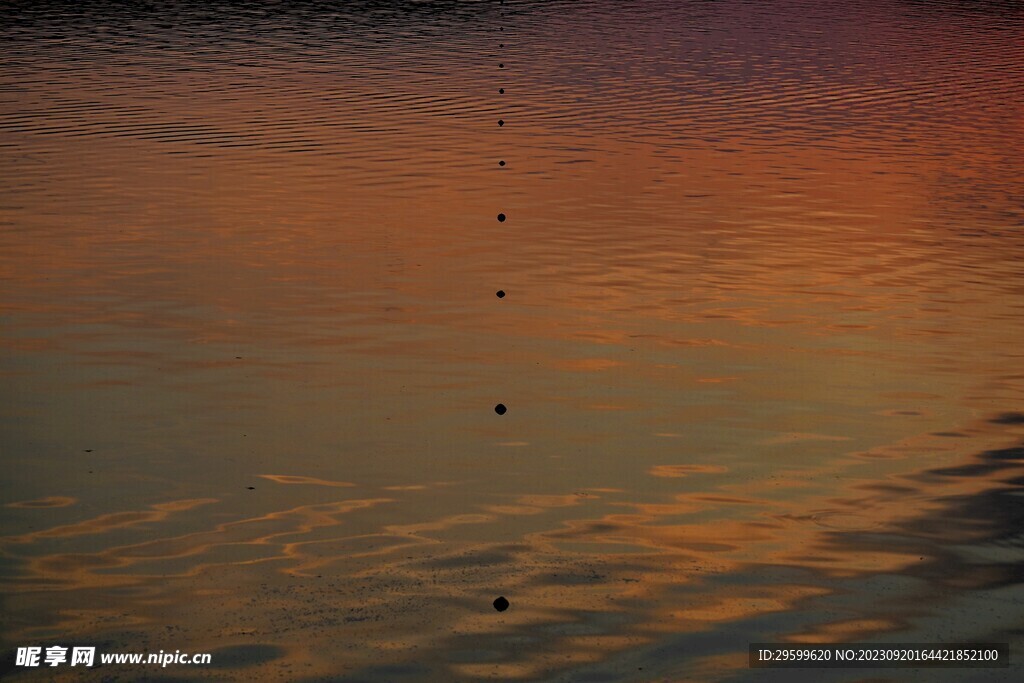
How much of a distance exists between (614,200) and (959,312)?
6.40 m

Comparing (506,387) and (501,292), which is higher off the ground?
(506,387)

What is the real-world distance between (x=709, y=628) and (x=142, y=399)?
19.3 feet

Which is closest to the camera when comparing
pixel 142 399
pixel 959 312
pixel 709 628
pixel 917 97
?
pixel 709 628

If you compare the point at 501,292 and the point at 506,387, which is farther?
the point at 501,292

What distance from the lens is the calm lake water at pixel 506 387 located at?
8.91m

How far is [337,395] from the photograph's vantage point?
1293 centimetres

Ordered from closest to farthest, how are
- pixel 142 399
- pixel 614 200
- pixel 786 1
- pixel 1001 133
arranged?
1. pixel 142 399
2. pixel 614 200
3. pixel 1001 133
4. pixel 786 1

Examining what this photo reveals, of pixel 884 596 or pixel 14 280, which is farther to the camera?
pixel 14 280

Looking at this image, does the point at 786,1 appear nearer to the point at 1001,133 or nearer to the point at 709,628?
the point at 1001,133

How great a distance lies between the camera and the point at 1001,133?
27.0 m

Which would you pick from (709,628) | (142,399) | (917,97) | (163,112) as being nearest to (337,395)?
(142,399)

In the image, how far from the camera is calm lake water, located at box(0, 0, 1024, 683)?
29.2 feet

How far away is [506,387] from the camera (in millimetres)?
13203

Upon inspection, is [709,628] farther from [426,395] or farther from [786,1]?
[786,1]
